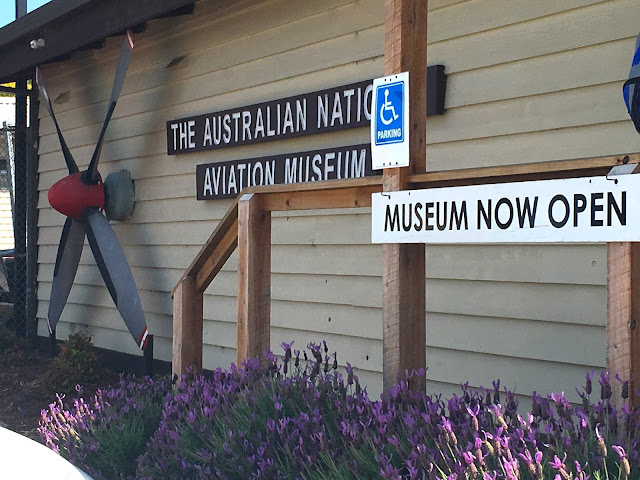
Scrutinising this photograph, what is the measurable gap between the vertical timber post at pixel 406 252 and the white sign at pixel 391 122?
0.10 ft

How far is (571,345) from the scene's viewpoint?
14.1ft

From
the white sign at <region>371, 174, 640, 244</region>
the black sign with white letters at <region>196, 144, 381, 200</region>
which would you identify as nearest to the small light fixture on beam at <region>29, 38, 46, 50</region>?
the black sign with white letters at <region>196, 144, 381, 200</region>

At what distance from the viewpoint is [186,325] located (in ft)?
15.5

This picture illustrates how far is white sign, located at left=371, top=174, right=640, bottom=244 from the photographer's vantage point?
2.65m

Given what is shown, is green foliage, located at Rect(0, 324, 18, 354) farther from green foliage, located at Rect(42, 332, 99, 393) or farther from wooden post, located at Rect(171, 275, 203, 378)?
wooden post, located at Rect(171, 275, 203, 378)

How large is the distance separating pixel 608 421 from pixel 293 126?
3940mm

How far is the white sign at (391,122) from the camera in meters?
3.46

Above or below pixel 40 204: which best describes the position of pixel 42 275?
below

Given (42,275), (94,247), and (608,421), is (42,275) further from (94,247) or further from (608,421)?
(608,421)

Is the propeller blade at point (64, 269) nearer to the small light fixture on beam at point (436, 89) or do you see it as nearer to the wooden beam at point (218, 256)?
the wooden beam at point (218, 256)

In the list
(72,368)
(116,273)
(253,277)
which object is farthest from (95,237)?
(253,277)

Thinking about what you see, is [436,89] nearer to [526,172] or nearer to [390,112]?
[390,112]

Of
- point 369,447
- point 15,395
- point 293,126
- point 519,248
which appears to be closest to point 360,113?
point 293,126

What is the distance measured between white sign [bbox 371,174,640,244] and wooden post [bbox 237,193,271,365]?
87 centimetres
